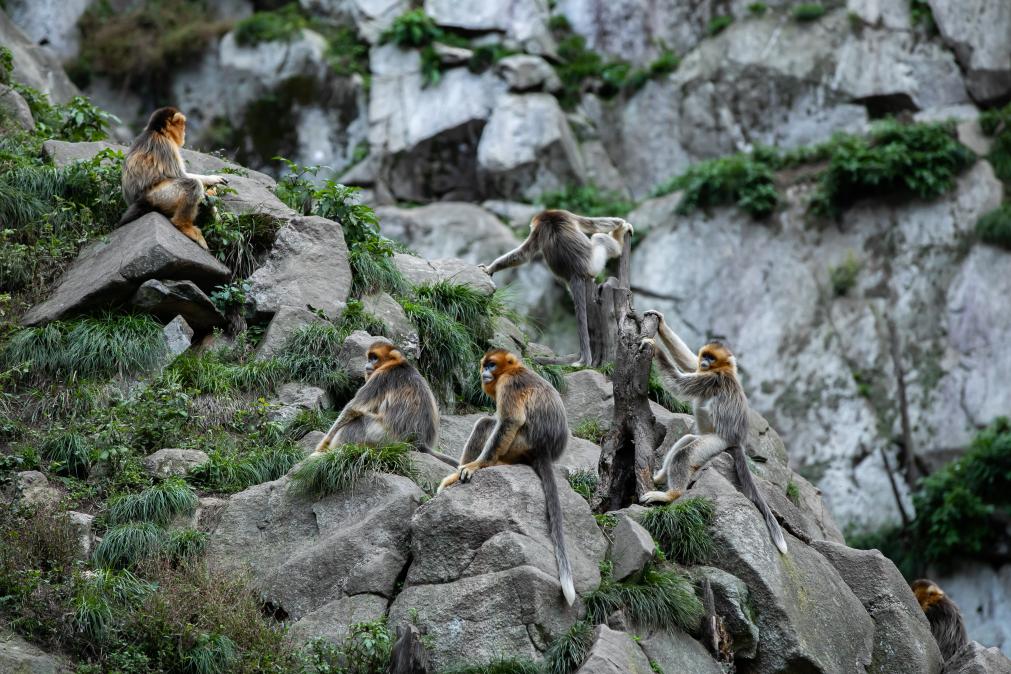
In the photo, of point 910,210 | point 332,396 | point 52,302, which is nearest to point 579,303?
point 332,396

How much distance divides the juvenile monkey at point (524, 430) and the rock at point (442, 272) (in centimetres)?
531

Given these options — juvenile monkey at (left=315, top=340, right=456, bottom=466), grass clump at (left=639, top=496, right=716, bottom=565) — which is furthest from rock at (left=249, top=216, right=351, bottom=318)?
grass clump at (left=639, top=496, right=716, bottom=565)

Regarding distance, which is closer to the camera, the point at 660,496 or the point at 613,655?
the point at 613,655

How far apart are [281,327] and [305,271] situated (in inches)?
36.6

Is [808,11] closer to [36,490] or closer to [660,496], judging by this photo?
[660,496]

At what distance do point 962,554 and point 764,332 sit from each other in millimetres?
5980

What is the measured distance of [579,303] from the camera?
1548 cm

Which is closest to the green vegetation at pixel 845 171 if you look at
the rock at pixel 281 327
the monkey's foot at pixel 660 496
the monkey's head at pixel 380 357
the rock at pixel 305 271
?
the rock at pixel 305 271

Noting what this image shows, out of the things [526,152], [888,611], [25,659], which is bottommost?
[526,152]

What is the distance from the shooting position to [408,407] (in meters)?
11.0

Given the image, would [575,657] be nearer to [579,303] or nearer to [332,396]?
[332,396]

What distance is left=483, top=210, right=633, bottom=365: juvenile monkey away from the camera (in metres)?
15.5

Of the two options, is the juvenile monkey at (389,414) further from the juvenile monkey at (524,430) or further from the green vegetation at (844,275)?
the green vegetation at (844,275)

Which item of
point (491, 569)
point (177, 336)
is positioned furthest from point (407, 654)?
point (177, 336)
